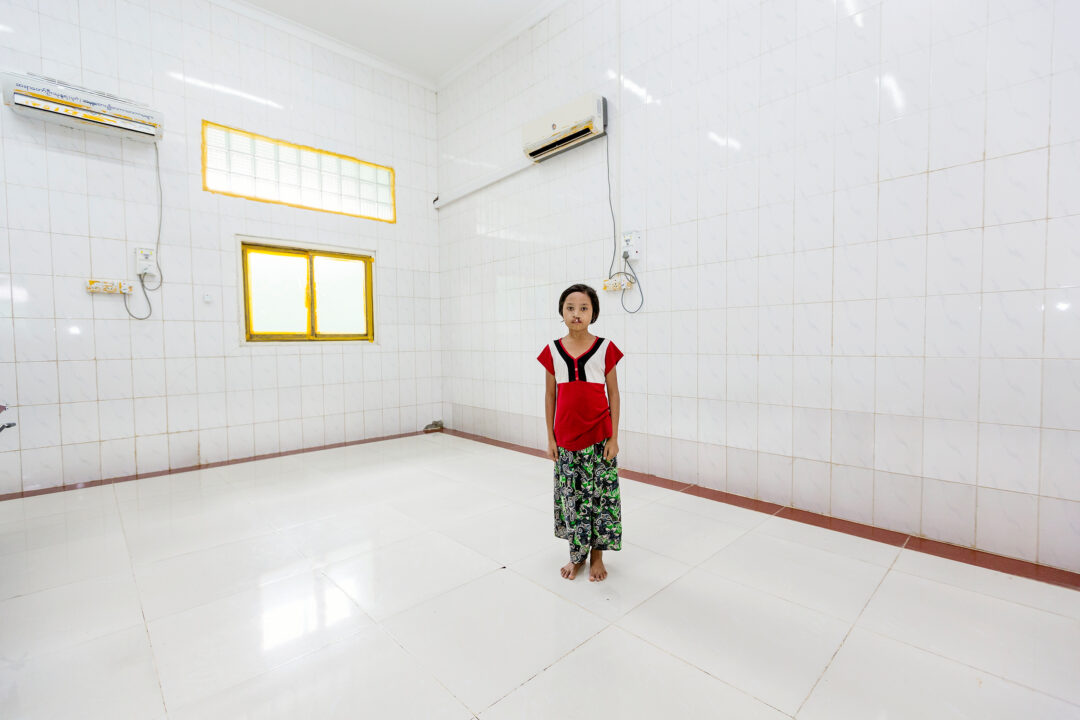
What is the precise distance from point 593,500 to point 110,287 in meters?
4.26

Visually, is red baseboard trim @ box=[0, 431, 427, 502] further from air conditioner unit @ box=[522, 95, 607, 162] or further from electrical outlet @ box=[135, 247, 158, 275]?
air conditioner unit @ box=[522, 95, 607, 162]

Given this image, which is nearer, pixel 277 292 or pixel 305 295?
pixel 277 292

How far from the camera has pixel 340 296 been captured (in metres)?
5.25

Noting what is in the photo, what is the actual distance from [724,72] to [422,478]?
3790 millimetres

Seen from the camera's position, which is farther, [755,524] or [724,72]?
[724,72]

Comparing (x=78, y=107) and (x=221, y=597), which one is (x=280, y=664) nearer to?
(x=221, y=597)

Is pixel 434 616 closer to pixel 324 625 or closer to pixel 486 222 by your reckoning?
pixel 324 625

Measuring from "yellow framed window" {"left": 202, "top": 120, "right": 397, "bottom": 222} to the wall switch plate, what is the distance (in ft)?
3.61

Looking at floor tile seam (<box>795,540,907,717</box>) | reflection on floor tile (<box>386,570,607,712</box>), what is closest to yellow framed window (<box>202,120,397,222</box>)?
reflection on floor tile (<box>386,570,607,712</box>)

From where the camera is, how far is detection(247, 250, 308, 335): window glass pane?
15.4 feet

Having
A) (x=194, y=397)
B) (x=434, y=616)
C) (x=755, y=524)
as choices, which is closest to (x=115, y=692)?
(x=434, y=616)

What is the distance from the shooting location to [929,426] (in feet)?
8.39

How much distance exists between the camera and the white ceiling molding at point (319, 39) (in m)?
4.46

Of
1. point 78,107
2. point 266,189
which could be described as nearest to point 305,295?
point 266,189
